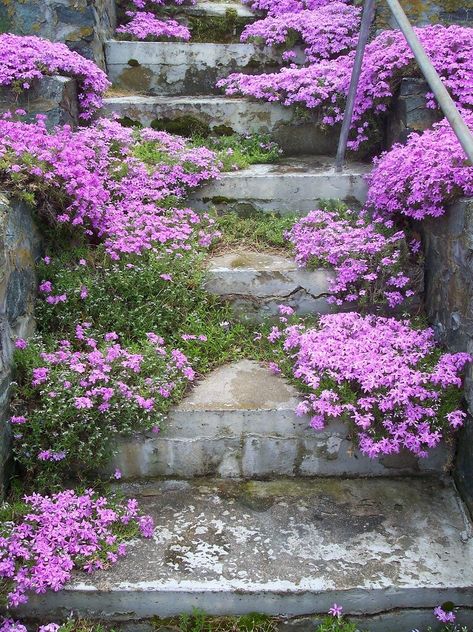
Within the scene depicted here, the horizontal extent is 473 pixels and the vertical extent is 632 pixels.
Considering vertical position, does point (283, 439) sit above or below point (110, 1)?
below

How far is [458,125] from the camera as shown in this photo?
262 cm

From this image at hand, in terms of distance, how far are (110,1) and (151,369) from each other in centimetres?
398

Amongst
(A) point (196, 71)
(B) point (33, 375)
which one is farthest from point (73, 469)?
(A) point (196, 71)

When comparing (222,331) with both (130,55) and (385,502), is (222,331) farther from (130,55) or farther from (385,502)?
(130,55)

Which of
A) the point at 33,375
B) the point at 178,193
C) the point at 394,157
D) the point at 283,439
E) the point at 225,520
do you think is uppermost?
the point at 394,157

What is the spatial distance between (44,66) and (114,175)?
2.79 ft

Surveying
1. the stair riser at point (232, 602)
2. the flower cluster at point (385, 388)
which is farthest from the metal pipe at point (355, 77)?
the stair riser at point (232, 602)

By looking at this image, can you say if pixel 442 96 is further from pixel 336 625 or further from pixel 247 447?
pixel 336 625

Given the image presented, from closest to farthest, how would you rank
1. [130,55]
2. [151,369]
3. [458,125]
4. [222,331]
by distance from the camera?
1. [458,125]
2. [151,369]
3. [222,331]
4. [130,55]

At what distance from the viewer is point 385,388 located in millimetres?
2854

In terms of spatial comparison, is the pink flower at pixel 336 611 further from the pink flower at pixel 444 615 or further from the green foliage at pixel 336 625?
the pink flower at pixel 444 615

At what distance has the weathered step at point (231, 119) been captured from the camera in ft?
15.4

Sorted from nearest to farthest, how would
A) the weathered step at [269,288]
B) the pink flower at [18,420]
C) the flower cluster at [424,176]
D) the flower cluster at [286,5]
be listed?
1. the pink flower at [18,420]
2. the flower cluster at [424,176]
3. the weathered step at [269,288]
4. the flower cluster at [286,5]

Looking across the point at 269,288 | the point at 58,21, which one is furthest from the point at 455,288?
the point at 58,21
